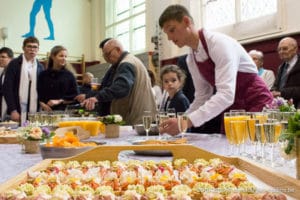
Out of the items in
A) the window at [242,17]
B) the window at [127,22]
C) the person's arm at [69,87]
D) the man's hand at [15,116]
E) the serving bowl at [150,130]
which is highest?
the window at [127,22]

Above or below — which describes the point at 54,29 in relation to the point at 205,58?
above

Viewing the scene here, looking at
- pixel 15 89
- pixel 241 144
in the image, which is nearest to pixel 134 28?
pixel 15 89

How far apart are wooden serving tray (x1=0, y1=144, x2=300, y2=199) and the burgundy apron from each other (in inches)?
40.4

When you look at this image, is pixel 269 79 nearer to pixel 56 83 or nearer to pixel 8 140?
pixel 56 83

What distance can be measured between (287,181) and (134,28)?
343 inches

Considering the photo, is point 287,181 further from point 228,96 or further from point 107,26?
point 107,26

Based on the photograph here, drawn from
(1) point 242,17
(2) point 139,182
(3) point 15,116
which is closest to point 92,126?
(2) point 139,182

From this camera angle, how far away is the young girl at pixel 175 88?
3.04 metres

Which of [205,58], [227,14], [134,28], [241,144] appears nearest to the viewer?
[241,144]

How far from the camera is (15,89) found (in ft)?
12.8

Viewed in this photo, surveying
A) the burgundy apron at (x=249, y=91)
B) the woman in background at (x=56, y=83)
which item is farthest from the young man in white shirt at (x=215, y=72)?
the woman in background at (x=56, y=83)

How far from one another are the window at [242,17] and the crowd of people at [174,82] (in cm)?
92

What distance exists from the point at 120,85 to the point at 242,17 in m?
3.38

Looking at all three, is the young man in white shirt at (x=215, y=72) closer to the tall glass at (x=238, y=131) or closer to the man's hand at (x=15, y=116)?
the tall glass at (x=238, y=131)
